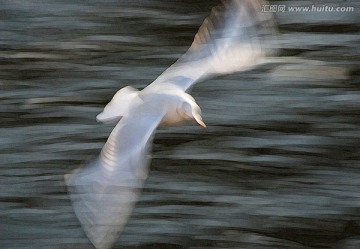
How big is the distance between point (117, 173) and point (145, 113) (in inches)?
5.2

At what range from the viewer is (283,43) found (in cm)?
227

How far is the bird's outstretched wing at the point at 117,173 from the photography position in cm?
156

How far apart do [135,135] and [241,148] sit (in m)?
0.53

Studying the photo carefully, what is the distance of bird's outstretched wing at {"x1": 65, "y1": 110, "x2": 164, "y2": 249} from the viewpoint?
1562 mm

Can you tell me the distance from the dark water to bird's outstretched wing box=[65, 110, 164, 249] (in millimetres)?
251

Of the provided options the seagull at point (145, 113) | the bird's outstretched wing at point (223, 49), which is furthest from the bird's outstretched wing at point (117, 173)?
the bird's outstretched wing at point (223, 49)

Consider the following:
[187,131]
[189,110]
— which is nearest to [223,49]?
[189,110]

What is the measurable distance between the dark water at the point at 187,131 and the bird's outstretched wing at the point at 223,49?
1.04 feet

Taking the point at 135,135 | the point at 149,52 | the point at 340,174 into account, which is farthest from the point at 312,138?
the point at 135,135

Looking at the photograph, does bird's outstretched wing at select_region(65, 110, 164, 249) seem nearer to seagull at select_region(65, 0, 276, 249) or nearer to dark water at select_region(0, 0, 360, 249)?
seagull at select_region(65, 0, 276, 249)

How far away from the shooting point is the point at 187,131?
2.09 m

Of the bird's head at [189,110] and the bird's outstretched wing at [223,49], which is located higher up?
the bird's outstretched wing at [223,49]

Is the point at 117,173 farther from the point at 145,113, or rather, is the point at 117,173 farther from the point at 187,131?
the point at 187,131

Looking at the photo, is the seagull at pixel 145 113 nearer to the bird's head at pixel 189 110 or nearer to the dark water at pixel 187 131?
the bird's head at pixel 189 110
